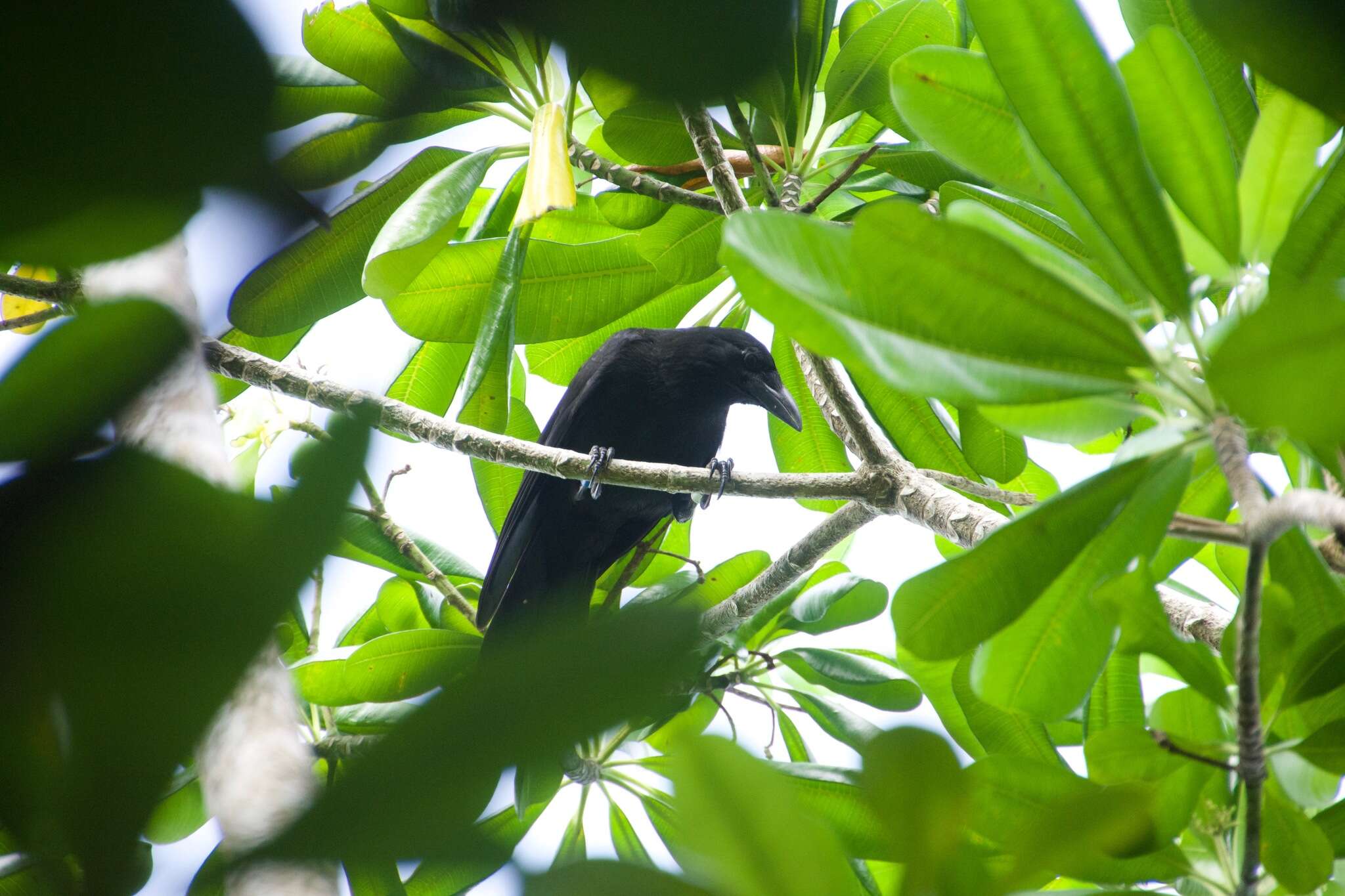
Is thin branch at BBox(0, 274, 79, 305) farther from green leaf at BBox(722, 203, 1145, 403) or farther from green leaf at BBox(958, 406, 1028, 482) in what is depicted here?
green leaf at BBox(958, 406, 1028, 482)

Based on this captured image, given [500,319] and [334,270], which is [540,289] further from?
[334,270]

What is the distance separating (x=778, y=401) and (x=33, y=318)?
2.13 metres

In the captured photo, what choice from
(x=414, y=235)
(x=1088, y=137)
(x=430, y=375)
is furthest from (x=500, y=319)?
(x=1088, y=137)

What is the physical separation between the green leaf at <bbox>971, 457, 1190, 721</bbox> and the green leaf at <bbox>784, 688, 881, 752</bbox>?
112cm

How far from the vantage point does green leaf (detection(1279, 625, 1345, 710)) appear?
1133 mm

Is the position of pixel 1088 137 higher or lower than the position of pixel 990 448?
higher

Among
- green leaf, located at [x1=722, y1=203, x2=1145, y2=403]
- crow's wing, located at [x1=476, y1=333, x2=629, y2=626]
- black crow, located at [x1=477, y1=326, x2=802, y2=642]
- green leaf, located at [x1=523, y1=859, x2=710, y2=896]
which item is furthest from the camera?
black crow, located at [x1=477, y1=326, x2=802, y2=642]

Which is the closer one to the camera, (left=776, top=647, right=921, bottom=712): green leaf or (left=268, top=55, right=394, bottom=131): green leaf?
(left=268, top=55, right=394, bottom=131): green leaf

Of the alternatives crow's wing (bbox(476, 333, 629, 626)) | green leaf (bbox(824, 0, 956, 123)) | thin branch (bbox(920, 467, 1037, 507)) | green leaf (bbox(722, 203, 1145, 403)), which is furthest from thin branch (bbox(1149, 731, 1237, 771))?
crow's wing (bbox(476, 333, 629, 626))

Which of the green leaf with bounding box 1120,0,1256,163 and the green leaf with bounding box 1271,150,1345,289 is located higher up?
the green leaf with bounding box 1120,0,1256,163

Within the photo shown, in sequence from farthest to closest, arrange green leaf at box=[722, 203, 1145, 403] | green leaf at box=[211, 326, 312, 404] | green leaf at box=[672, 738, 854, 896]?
green leaf at box=[211, 326, 312, 404] < green leaf at box=[722, 203, 1145, 403] < green leaf at box=[672, 738, 854, 896]

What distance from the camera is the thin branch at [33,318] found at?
7.09 feet

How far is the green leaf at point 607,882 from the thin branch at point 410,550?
235 centimetres

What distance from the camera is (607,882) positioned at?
0.46 m
